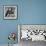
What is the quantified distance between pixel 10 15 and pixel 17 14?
0.24 m

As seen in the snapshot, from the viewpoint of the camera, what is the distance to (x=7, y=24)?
14.8ft

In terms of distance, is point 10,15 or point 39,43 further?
point 10,15

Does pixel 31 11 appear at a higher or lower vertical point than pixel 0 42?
higher

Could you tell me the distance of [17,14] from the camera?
4.54 m

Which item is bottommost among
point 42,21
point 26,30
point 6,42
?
point 6,42

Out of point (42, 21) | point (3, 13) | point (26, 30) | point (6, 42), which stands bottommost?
point (6, 42)

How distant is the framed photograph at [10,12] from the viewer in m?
4.52

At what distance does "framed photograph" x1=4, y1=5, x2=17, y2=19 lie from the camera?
4520 millimetres

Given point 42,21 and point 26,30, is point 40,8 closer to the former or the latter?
point 42,21

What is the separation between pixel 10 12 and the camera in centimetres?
453

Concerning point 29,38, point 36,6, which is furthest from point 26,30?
point 36,6

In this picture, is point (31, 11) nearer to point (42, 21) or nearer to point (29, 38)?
point (42, 21)

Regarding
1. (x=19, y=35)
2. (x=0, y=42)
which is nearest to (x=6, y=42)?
(x=0, y=42)

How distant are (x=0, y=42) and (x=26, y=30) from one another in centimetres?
95
